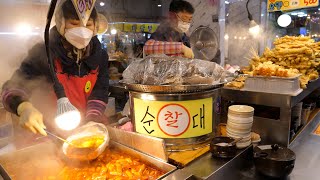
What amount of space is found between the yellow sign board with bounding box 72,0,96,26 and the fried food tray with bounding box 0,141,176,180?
3.52ft

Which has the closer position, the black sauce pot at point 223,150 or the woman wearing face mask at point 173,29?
the black sauce pot at point 223,150

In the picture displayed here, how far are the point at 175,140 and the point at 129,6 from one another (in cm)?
1487

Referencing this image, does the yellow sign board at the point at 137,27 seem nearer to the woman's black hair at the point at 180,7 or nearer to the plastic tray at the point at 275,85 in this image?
the woman's black hair at the point at 180,7

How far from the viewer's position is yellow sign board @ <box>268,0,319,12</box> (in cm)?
573

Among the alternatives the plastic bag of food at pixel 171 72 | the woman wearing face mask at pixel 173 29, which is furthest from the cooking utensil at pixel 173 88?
the woman wearing face mask at pixel 173 29

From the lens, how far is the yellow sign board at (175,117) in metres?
1.51

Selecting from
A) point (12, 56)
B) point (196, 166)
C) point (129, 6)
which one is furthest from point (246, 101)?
point (129, 6)

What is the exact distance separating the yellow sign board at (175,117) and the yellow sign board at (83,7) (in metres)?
0.96

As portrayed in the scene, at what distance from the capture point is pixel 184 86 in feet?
4.81

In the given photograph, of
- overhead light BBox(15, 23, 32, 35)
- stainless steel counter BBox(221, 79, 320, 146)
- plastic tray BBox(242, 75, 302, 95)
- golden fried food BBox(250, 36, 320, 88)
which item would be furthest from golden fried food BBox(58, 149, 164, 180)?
golden fried food BBox(250, 36, 320, 88)

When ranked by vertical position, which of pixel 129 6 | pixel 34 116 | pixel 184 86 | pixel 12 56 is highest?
pixel 129 6

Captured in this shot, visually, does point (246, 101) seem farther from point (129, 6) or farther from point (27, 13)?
point (129, 6)

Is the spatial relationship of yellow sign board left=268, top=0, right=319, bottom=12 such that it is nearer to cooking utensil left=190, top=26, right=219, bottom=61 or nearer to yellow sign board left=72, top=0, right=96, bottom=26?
cooking utensil left=190, top=26, right=219, bottom=61

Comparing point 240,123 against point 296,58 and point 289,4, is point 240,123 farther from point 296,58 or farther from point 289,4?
point 289,4
